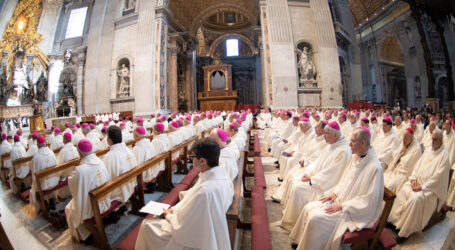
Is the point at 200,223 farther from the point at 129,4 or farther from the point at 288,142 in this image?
the point at 129,4

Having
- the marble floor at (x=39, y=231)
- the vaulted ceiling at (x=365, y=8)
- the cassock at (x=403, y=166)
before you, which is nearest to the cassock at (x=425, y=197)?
the cassock at (x=403, y=166)

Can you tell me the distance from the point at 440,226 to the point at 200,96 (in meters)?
18.9

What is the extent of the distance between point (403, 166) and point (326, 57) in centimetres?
1206

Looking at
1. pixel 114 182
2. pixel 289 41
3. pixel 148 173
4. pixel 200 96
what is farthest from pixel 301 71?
pixel 114 182

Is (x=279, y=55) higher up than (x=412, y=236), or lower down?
higher up

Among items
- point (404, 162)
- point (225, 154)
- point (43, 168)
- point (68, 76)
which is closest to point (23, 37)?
point (68, 76)

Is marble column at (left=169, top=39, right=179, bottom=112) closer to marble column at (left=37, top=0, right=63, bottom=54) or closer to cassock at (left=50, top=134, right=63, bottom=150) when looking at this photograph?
cassock at (left=50, top=134, right=63, bottom=150)

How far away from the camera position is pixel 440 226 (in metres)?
2.70

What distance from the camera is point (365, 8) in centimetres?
2167

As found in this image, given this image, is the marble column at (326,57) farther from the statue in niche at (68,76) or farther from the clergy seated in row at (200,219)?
the statue in niche at (68,76)

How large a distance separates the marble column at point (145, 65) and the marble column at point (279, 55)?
304 inches

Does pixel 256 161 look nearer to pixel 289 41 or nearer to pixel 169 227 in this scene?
pixel 169 227

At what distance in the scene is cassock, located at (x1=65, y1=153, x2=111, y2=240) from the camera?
2432mm

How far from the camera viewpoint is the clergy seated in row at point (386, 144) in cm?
372
